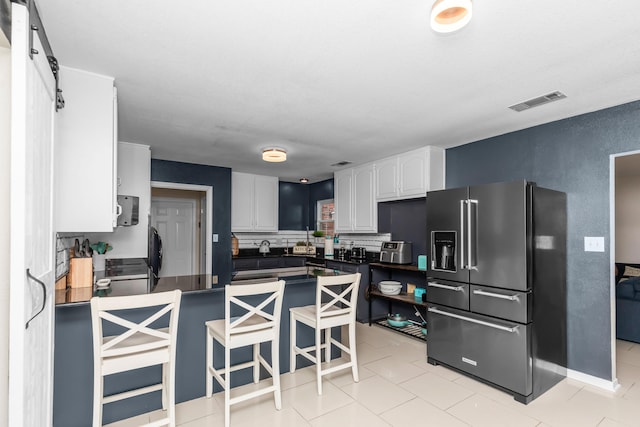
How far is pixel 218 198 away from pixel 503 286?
4157mm

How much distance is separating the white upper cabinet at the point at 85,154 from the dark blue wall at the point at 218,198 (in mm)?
2767

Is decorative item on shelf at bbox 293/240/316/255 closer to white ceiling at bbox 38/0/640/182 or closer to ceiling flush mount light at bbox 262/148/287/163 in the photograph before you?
ceiling flush mount light at bbox 262/148/287/163

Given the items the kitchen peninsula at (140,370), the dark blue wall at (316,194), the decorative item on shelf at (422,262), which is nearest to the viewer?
the kitchen peninsula at (140,370)

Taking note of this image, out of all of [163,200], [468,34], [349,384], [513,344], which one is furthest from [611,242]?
[163,200]

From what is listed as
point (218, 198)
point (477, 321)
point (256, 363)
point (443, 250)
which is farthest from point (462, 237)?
point (218, 198)

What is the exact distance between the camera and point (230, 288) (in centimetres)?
223

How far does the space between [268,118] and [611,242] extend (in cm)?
316

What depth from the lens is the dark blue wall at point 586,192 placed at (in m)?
2.80

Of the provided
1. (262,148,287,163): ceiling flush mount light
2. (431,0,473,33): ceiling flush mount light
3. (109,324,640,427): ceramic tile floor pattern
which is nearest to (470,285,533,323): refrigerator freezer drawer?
(109,324,640,427): ceramic tile floor pattern

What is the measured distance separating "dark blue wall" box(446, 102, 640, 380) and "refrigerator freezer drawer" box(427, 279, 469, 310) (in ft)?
3.22

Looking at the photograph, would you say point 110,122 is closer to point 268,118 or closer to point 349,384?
point 268,118

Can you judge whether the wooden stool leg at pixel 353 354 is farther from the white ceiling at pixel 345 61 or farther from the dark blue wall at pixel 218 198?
the dark blue wall at pixel 218 198

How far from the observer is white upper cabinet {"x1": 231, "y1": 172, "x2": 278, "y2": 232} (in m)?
5.78

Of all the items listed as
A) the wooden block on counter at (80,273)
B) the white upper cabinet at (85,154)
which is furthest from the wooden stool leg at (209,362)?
the white upper cabinet at (85,154)
